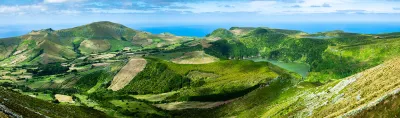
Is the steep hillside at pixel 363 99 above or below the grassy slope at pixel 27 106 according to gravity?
above

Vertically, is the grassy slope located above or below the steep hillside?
below

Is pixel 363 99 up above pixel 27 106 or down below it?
above

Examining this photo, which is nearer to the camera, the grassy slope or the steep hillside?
the steep hillside

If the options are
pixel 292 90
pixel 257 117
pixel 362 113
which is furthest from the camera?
pixel 292 90

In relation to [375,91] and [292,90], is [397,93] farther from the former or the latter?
[292,90]

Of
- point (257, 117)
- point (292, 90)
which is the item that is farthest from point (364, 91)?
point (292, 90)

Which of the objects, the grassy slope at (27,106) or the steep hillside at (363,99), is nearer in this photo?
the steep hillside at (363,99)

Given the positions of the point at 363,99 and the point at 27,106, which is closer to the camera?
the point at 363,99

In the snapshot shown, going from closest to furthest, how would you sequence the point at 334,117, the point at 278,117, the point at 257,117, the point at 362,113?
1. the point at 362,113
2. the point at 334,117
3. the point at 278,117
4. the point at 257,117

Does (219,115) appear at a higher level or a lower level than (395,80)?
lower

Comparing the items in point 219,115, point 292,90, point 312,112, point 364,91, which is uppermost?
point 364,91

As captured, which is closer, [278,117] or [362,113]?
[362,113]
